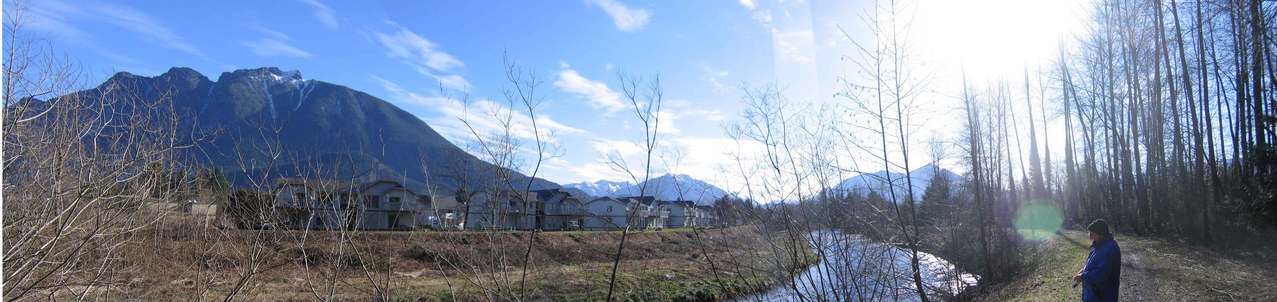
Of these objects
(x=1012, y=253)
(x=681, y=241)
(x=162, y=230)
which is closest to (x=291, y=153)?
(x=162, y=230)

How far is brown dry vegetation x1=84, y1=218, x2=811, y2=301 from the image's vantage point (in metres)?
5.59

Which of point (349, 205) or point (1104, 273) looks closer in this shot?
point (349, 205)

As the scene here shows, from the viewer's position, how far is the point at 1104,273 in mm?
5586

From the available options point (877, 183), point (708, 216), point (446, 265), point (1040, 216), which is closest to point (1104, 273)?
point (877, 183)

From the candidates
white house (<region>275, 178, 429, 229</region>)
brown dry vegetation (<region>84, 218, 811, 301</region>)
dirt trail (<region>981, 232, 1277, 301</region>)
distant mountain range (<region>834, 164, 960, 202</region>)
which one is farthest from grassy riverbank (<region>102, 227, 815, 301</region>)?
dirt trail (<region>981, 232, 1277, 301</region>)

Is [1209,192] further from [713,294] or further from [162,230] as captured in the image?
[162,230]

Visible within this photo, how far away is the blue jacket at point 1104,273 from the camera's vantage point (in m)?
5.55

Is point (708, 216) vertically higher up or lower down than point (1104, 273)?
higher up

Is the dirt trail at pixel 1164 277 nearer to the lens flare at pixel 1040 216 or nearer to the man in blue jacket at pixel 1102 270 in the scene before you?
the man in blue jacket at pixel 1102 270

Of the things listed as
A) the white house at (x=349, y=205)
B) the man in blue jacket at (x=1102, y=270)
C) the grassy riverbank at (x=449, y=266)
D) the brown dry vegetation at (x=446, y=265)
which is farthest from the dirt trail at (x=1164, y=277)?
the white house at (x=349, y=205)

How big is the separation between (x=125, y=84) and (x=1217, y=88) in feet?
71.9

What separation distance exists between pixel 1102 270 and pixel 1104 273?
0.03 m

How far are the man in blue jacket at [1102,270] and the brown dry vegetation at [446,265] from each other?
290cm

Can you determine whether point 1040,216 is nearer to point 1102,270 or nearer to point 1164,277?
point 1164,277
